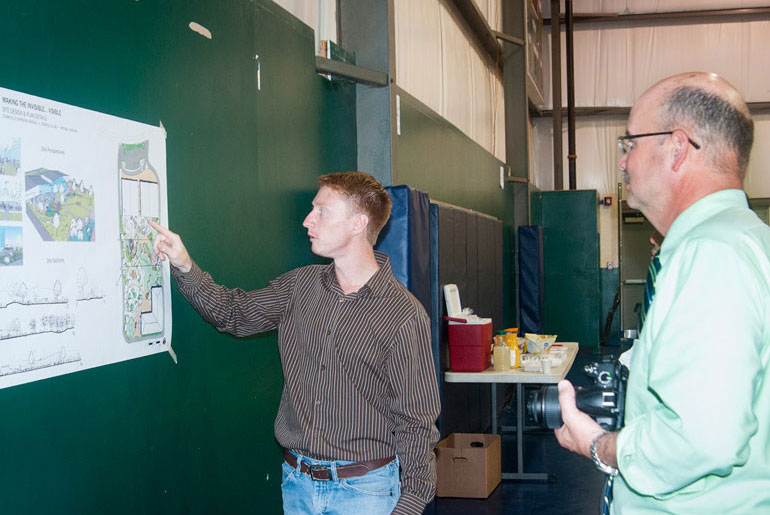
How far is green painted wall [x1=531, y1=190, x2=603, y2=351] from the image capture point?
1076 centimetres

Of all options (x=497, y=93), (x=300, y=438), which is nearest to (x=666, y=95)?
(x=300, y=438)

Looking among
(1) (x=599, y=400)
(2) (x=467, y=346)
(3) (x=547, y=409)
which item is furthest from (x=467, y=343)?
(1) (x=599, y=400)

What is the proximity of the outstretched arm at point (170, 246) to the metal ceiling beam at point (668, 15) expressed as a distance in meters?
11.0

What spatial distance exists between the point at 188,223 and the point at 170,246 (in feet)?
0.70

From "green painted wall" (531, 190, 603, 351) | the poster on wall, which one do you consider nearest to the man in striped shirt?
the poster on wall

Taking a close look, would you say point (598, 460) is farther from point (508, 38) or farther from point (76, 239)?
point (508, 38)

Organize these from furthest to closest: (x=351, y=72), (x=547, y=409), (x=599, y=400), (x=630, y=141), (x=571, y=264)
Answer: (x=571, y=264), (x=351, y=72), (x=547, y=409), (x=599, y=400), (x=630, y=141)

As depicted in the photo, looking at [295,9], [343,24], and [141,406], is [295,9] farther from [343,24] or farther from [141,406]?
[141,406]

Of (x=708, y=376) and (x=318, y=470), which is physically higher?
(x=708, y=376)

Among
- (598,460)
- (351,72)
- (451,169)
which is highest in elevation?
(351,72)

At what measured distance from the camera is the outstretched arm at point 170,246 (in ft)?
7.02

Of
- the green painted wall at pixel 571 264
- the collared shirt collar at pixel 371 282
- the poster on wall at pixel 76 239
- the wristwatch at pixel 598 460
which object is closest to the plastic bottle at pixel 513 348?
the collared shirt collar at pixel 371 282

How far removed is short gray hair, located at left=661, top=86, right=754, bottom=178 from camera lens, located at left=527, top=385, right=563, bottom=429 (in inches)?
25.0

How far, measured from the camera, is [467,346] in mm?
4723
